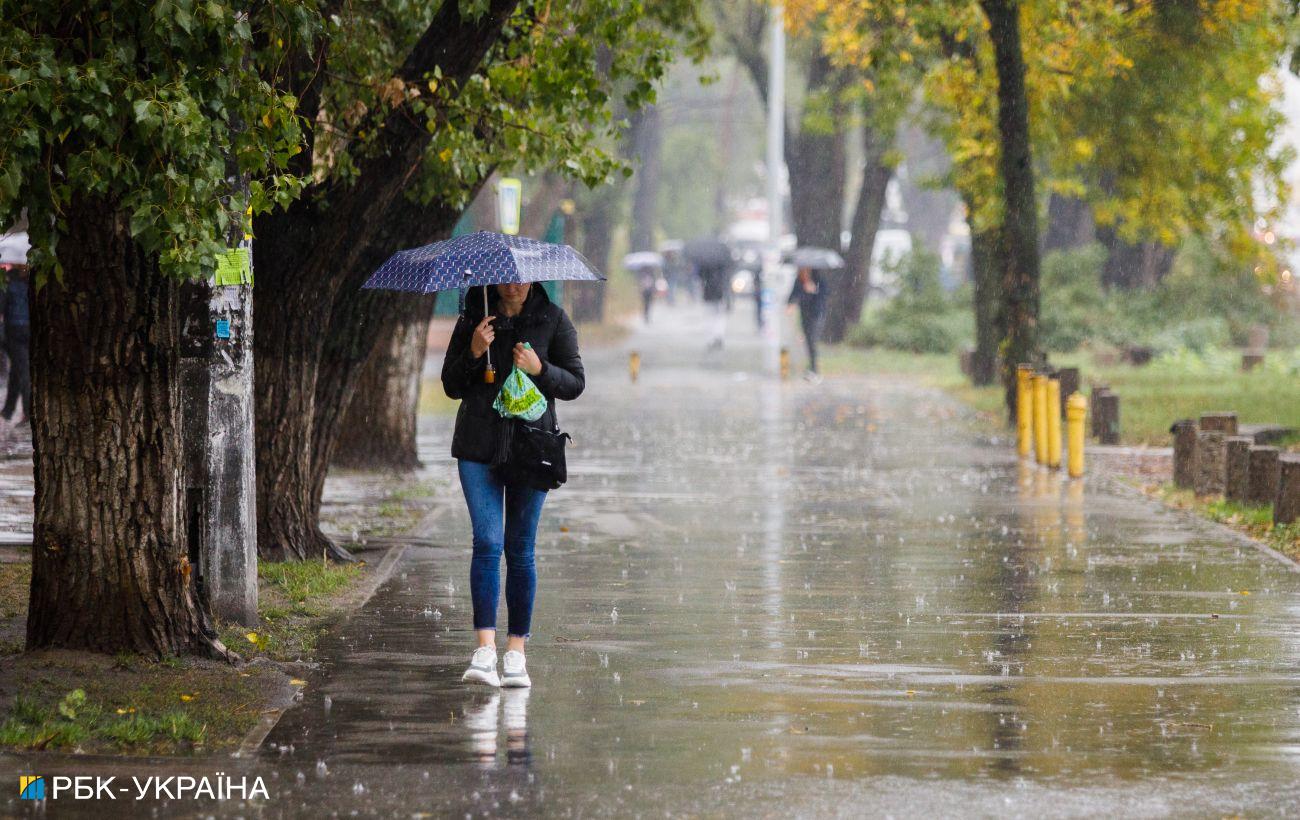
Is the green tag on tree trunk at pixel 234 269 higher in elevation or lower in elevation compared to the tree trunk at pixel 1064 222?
lower

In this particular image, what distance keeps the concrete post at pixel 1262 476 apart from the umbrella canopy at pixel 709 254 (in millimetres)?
32840

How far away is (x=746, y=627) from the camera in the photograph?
32.8 feet

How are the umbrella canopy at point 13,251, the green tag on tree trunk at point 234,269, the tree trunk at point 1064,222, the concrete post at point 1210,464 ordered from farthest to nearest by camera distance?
1. the tree trunk at point 1064,222
2. the umbrella canopy at point 13,251
3. the concrete post at point 1210,464
4. the green tag on tree trunk at point 234,269

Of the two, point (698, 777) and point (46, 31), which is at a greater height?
point (46, 31)

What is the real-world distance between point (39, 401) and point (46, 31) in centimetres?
146

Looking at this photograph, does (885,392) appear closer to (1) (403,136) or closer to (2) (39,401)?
(1) (403,136)

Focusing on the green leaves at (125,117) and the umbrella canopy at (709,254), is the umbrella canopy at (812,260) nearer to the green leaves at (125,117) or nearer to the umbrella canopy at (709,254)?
the umbrella canopy at (709,254)

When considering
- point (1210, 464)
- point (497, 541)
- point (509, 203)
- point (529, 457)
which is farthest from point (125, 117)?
point (509, 203)

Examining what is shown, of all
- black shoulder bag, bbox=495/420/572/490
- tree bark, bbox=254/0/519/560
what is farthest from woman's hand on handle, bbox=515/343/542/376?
tree bark, bbox=254/0/519/560

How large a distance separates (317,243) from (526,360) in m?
3.07

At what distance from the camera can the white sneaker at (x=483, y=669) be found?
329 inches

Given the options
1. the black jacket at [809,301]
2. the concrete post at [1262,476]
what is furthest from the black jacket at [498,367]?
the black jacket at [809,301]

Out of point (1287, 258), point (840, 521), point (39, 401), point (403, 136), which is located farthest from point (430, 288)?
point (1287, 258)

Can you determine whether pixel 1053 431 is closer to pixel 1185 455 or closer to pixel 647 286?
pixel 1185 455
